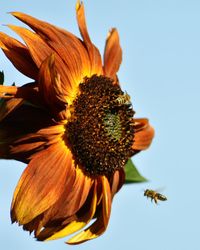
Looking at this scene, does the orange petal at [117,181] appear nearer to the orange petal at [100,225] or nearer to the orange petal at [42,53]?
the orange petal at [100,225]

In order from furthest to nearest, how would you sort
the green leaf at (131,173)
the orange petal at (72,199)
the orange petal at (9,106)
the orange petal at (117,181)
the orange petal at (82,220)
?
the green leaf at (131,173) → the orange petal at (117,181) → the orange petal at (82,220) → the orange petal at (72,199) → the orange petal at (9,106)

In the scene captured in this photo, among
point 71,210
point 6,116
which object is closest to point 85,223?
point 71,210

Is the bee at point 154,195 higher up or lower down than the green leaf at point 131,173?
lower down

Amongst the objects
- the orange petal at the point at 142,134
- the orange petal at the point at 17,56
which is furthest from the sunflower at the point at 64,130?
the orange petal at the point at 142,134

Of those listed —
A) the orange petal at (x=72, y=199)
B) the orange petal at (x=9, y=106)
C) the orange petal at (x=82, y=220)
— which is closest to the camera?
the orange petal at (x=9, y=106)

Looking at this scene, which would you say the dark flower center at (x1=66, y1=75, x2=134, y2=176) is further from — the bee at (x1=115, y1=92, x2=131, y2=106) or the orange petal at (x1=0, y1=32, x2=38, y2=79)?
the orange petal at (x1=0, y1=32, x2=38, y2=79)

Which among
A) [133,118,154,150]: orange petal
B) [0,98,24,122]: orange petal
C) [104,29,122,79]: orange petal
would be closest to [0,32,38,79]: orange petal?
[0,98,24,122]: orange petal

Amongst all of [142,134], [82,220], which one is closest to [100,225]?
[82,220]

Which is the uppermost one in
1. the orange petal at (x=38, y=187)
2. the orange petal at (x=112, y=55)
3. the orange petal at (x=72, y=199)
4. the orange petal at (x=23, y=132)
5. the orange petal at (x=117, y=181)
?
the orange petal at (x=112, y=55)
